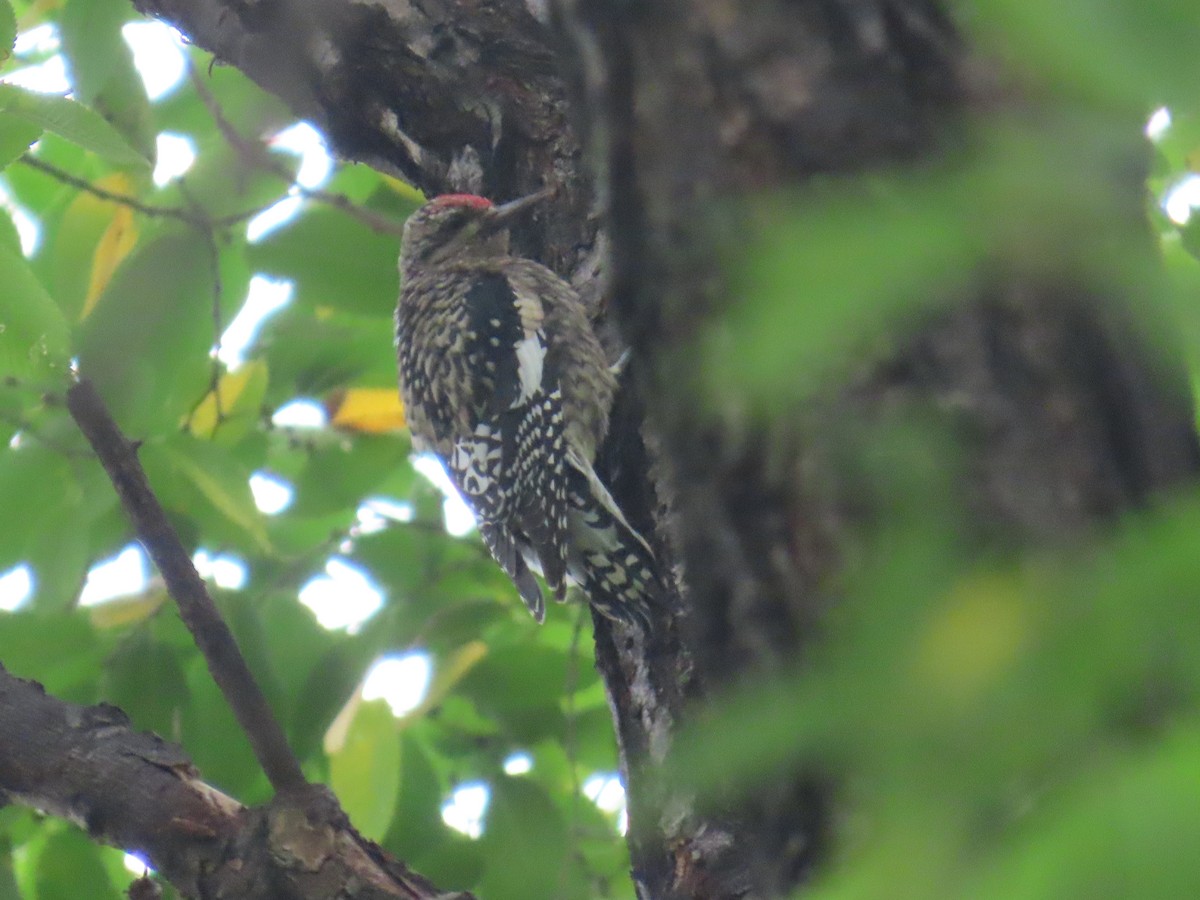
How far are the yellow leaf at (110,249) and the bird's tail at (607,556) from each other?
120cm

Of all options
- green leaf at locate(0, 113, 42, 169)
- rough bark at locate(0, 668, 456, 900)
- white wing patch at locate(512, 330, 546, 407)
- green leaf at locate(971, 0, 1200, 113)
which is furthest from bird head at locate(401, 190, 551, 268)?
green leaf at locate(971, 0, 1200, 113)

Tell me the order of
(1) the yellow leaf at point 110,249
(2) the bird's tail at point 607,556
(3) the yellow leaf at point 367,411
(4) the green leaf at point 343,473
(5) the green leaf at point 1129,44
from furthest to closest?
(3) the yellow leaf at point 367,411, (4) the green leaf at point 343,473, (1) the yellow leaf at point 110,249, (2) the bird's tail at point 607,556, (5) the green leaf at point 1129,44

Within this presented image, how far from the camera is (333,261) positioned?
10.6 feet

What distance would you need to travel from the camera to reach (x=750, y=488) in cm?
100

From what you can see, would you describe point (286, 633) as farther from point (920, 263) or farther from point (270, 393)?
point (920, 263)

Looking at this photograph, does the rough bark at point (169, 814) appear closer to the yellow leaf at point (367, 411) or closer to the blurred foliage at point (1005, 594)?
the yellow leaf at point (367, 411)

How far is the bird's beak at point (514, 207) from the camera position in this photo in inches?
121

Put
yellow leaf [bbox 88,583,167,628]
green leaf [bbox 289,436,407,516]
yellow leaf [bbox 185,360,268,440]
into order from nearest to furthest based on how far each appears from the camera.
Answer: yellow leaf [bbox 88,583,167,628]
yellow leaf [bbox 185,360,268,440]
green leaf [bbox 289,436,407,516]

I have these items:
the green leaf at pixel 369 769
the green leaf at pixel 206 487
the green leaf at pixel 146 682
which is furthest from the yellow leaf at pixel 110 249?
the green leaf at pixel 369 769

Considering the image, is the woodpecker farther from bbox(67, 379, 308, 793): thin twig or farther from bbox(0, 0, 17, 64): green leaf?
bbox(0, 0, 17, 64): green leaf

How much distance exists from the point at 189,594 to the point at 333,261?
41.8 inches

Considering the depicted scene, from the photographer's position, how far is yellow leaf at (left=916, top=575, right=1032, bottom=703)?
2.20ft

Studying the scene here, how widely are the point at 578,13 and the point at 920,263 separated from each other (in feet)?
1.73

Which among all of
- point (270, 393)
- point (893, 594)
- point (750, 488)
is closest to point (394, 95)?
point (270, 393)
